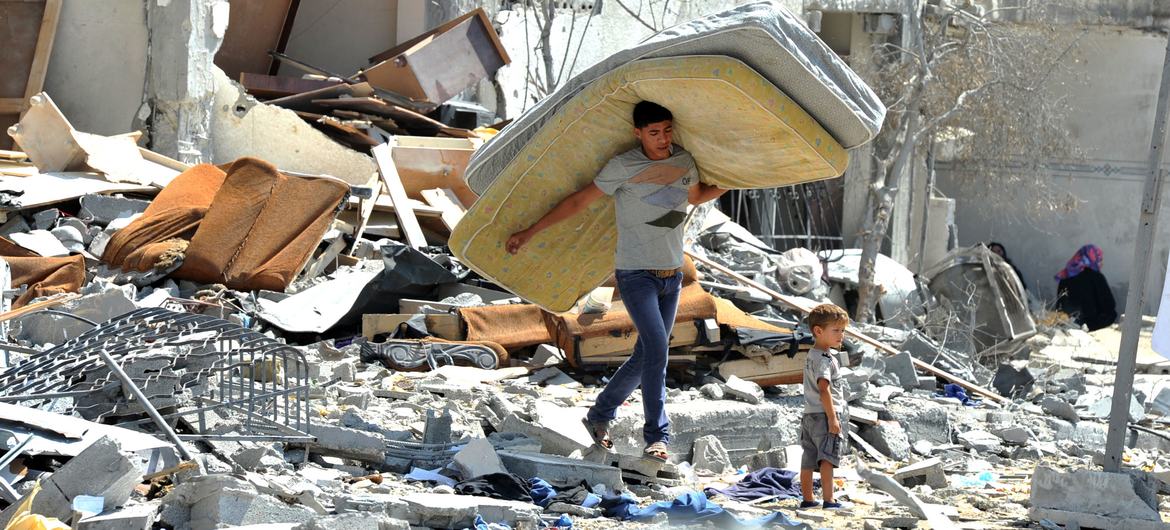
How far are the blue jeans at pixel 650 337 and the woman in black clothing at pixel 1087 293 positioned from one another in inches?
548

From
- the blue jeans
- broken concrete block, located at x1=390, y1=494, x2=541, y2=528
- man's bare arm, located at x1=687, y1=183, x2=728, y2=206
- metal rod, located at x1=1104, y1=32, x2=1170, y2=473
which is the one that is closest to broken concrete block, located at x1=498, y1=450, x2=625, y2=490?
the blue jeans

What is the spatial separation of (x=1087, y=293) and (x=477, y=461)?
15319 millimetres

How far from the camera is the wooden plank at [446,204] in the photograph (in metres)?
10.6

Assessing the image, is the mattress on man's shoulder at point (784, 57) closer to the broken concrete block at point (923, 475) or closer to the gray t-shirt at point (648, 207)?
the gray t-shirt at point (648, 207)

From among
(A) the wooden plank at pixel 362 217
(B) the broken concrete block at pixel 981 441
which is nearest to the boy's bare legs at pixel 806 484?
(B) the broken concrete block at pixel 981 441

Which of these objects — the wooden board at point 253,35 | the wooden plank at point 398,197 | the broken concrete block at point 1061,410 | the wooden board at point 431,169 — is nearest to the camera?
the broken concrete block at point 1061,410

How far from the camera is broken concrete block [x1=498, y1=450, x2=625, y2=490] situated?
552cm

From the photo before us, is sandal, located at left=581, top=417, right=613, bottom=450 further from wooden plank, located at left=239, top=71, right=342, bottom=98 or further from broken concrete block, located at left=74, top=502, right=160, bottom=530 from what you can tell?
wooden plank, located at left=239, top=71, right=342, bottom=98

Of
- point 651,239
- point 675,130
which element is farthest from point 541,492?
point 675,130

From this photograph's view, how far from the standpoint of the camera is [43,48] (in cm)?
1100

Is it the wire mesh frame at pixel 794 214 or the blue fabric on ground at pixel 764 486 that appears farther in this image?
the wire mesh frame at pixel 794 214

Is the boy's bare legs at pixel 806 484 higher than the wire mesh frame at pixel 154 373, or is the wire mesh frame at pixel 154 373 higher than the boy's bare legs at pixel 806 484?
the wire mesh frame at pixel 154 373

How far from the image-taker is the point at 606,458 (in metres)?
5.82

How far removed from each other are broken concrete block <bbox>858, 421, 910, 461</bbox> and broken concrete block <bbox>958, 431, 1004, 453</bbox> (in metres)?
0.49
